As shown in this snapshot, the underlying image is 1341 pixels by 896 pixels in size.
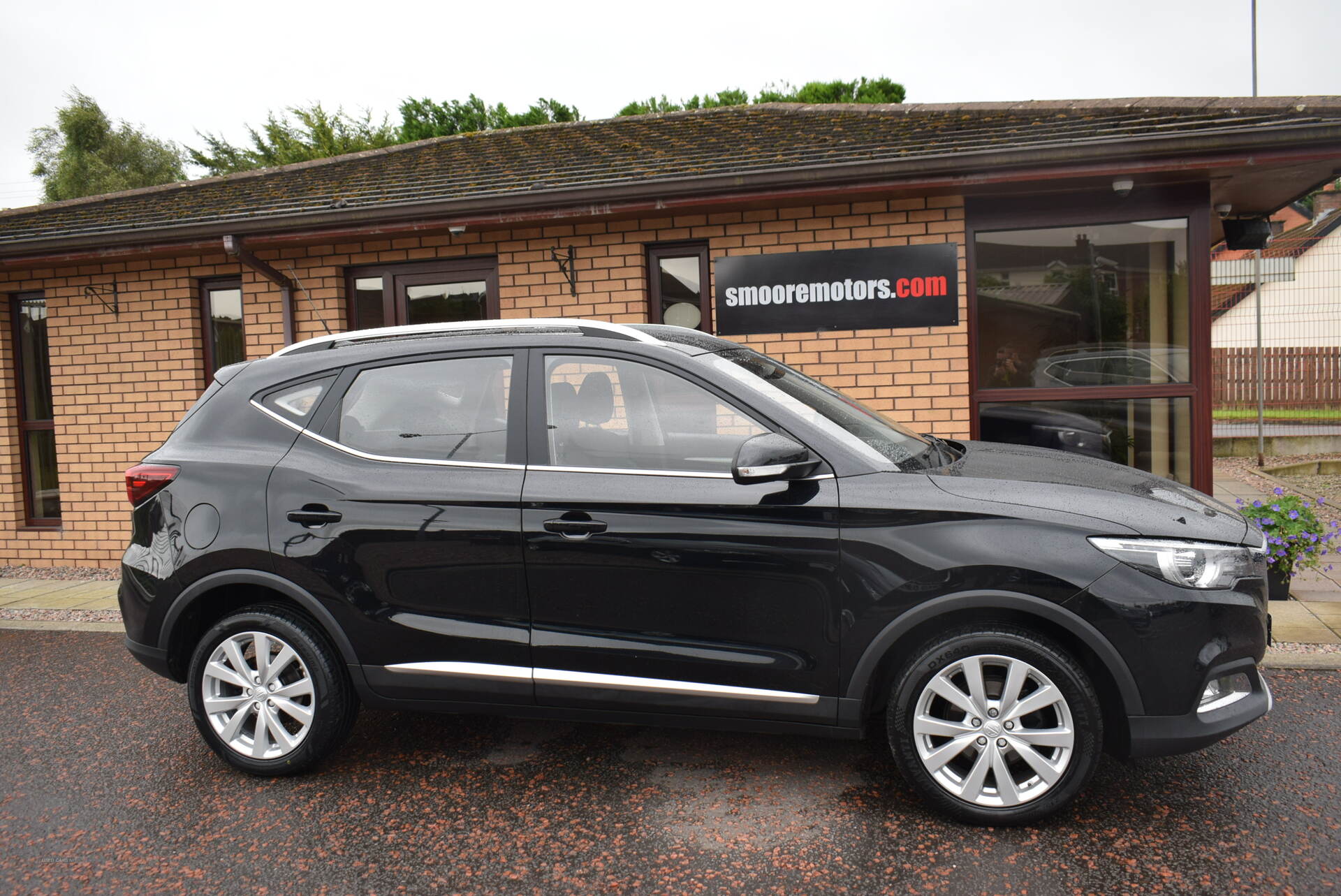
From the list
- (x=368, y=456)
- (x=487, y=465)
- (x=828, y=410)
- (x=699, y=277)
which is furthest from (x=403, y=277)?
(x=828, y=410)

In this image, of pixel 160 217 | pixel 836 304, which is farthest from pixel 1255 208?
pixel 160 217

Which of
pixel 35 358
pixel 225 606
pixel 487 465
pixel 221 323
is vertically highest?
pixel 221 323

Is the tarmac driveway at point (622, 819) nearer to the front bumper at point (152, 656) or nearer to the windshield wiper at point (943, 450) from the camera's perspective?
the front bumper at point (152, 656)

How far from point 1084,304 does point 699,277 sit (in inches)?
115

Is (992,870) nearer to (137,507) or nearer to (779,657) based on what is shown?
(779,657)

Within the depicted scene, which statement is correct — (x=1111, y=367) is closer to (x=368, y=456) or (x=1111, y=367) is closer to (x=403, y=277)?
(x=368, y=456)

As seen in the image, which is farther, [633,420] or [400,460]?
[400,460]

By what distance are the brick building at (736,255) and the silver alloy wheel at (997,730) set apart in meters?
3.98

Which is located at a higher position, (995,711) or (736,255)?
(736,255)

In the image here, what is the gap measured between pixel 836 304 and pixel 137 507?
4.86 meters

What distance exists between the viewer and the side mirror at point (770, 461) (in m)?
3.09

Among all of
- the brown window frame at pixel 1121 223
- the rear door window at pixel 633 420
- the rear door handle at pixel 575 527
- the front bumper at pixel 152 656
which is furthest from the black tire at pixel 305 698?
the brown window frame at pixel 1121 223

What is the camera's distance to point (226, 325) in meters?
8.48

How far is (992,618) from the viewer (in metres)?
3.17
